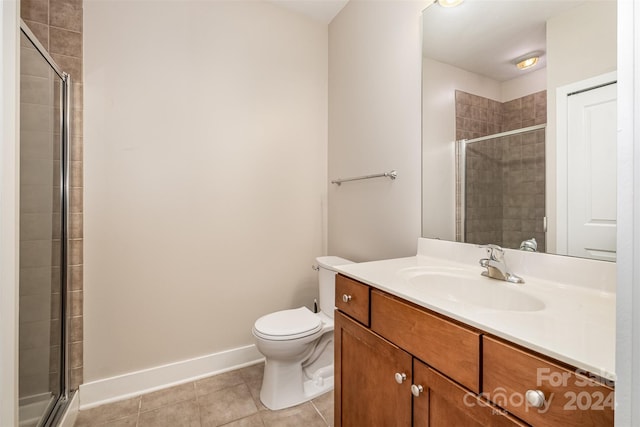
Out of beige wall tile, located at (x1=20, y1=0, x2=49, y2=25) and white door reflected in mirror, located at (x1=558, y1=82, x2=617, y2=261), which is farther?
beige wall tile, located at (x1=20, y1=0, x2=49, y2=25)

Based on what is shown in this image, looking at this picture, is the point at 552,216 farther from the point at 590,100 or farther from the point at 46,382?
the point at 46,382

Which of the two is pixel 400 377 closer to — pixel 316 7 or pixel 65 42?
pixel 65 42

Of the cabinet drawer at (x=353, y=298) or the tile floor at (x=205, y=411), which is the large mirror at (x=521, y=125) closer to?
the cabinet drawer at (x=353, y=298)

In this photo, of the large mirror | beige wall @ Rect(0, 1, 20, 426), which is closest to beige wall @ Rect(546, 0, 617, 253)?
the large mirror

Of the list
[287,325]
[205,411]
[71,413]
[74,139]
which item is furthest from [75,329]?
[287,325]

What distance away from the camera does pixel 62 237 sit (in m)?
1.50

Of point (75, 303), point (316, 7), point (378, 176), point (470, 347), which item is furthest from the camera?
point (316, 7)

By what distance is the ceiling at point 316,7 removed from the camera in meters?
2.04

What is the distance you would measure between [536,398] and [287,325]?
124 cm

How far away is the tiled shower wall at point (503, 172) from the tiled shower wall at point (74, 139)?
6.60 ft

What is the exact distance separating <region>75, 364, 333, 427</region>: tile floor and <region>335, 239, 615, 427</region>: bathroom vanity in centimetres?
44

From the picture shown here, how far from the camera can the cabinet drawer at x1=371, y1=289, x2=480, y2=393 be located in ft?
2.20

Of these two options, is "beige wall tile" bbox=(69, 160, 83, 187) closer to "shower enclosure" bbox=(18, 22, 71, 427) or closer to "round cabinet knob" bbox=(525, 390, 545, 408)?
"shower enclosure" bbox=(18, 22, 71, 427)

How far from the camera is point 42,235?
1319 millimetres
